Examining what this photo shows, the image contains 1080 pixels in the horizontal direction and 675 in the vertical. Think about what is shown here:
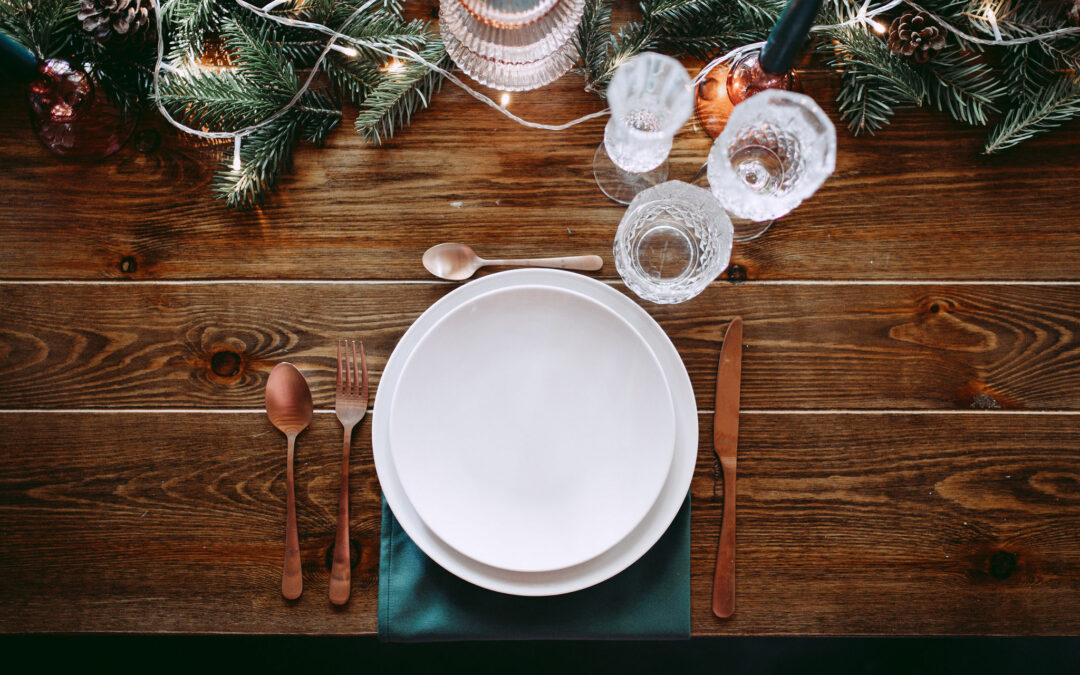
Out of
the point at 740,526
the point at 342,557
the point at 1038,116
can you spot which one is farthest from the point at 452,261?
the point at 1038,116

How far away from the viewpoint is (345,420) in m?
0.82

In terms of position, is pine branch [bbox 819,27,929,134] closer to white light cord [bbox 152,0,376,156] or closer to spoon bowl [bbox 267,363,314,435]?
white light cord [bbox 152,0,376,156]

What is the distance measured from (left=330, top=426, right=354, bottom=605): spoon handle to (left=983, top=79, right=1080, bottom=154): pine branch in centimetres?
97

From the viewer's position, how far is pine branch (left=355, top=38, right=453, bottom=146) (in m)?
0.82

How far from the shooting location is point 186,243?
2.79 feet

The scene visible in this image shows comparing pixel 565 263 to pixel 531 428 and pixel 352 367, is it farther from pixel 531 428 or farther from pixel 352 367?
pixel 352 367

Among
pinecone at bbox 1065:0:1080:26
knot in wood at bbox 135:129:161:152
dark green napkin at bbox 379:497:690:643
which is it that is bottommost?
dark green napkin at bbox 379:497:690:643

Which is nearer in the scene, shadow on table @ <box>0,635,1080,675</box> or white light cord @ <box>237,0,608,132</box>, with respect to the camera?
white light cord @ <box>237,0,608,132</box>

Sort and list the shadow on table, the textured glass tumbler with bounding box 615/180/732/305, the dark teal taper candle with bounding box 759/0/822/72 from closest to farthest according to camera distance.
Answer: the dark teal taper candle with bounding box 759/0/822/72 < the textured glass tumbler with bounding box 615/180/732/305 < the shadow on table

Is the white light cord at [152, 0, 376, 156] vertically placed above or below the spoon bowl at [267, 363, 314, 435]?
above

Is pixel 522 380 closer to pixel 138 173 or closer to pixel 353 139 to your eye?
pixel 353 139

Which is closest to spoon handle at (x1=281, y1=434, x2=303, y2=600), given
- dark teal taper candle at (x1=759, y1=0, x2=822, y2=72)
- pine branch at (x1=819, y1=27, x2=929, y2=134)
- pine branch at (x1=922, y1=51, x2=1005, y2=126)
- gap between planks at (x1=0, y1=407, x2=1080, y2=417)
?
gap between planks at (x1=0, y1=407, x2=1080, y2=417)

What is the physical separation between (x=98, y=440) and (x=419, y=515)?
49cm

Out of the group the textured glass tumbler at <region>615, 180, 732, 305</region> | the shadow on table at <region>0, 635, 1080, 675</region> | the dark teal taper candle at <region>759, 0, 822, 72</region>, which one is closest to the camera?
the dark teal taper candle at <region>759, 0, 822, 72</region>
